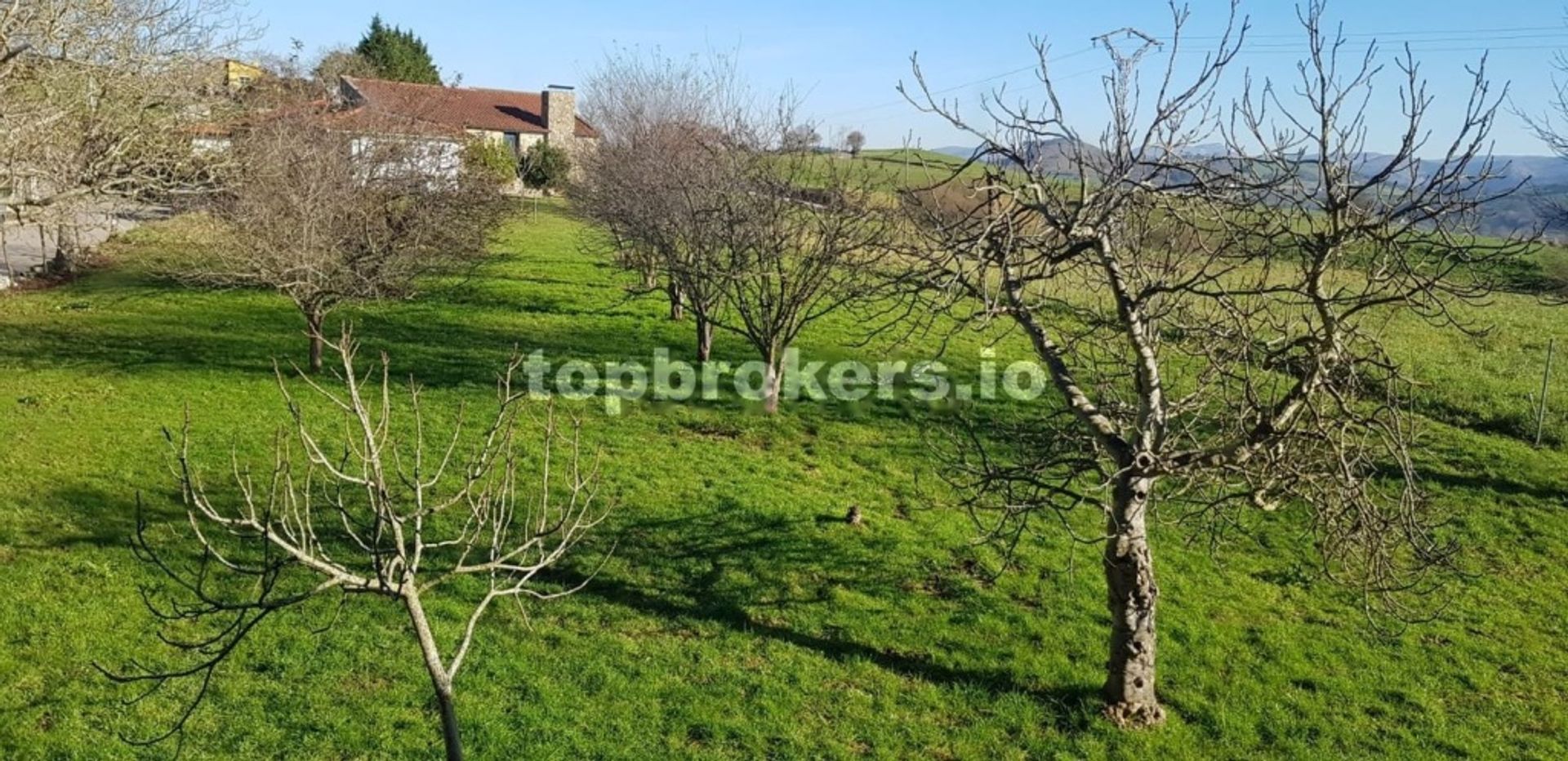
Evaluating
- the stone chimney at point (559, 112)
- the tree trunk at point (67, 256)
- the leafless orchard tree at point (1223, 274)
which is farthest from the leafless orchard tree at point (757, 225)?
the stone chimney at point (559, 112)

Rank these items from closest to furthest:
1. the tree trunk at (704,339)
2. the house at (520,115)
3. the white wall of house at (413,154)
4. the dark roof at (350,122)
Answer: the tree trunk at (704,339)
the dark roof at (350,122)
the white wall of house at (413,154)
the house at (520,115)

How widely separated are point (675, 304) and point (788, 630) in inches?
487

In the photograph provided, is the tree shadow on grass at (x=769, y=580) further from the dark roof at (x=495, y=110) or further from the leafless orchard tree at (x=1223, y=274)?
the dark roof at (x=495, y=110)

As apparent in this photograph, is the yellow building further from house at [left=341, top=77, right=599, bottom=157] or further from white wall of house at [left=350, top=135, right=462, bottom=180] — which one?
house at [left=341, top=77, right=599, bottom=157]

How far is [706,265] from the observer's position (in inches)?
543

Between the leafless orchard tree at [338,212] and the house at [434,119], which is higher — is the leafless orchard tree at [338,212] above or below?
below

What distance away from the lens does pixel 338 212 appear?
14.8 m

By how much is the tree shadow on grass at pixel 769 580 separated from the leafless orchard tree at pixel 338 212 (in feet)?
21.2

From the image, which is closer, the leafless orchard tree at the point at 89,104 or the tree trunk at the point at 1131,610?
the tree trunk at the point at 1131,610

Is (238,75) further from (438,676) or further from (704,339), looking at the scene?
(438,676)

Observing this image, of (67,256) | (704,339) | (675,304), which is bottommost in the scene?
(704,339)

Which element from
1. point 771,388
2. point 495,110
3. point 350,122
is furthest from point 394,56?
point 771,388

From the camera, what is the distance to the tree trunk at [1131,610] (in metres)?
6.25

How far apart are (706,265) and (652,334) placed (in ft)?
15.4
